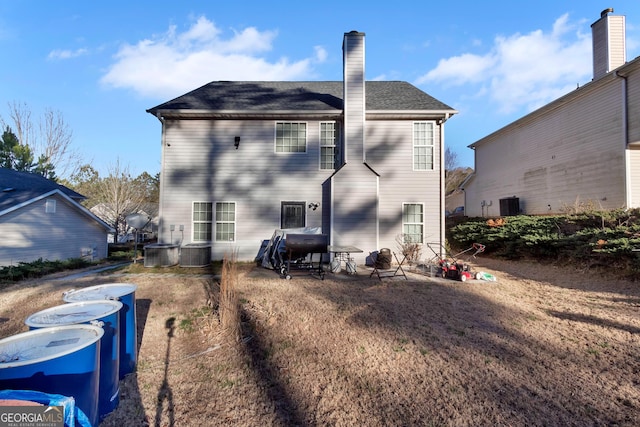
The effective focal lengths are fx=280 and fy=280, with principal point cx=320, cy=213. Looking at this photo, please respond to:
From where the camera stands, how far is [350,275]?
7.91 m

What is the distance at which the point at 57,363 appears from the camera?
1740mm

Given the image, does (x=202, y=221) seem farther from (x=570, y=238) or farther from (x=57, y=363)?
(x=570, y=238)

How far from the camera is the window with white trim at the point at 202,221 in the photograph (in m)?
9.86

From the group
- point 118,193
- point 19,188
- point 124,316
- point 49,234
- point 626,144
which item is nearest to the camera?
point 124,316

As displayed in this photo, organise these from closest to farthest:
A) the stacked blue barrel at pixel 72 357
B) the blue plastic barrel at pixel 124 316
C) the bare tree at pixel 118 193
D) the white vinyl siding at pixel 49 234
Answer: the stacked blue barrel at pixel 72 357 < the blue plastic barrel at pixel 124 316 < the white vinyl siding at pixel 49 234 < the bare tree at pixel 118 193

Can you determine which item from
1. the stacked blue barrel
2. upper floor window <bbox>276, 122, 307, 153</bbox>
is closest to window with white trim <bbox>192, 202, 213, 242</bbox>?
upper floor window <bbox>276, 122, 307, 153</bbox>

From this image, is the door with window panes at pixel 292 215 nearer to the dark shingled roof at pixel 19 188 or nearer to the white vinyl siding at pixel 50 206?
the dark shingled roof at pixel 19 188

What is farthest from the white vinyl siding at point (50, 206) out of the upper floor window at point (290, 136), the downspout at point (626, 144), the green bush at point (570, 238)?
the downspout at point (626, 144)

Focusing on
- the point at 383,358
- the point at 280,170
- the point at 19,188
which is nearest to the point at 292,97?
the point at 280,170

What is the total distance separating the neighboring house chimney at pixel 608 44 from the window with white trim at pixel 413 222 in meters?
10.1

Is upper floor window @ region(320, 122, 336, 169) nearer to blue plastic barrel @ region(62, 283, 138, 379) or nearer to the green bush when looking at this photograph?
the green bush

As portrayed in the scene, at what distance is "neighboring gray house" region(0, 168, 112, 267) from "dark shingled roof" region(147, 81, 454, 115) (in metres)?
8.86

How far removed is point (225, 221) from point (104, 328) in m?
7.59

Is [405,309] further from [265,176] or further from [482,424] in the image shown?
[265,176]
